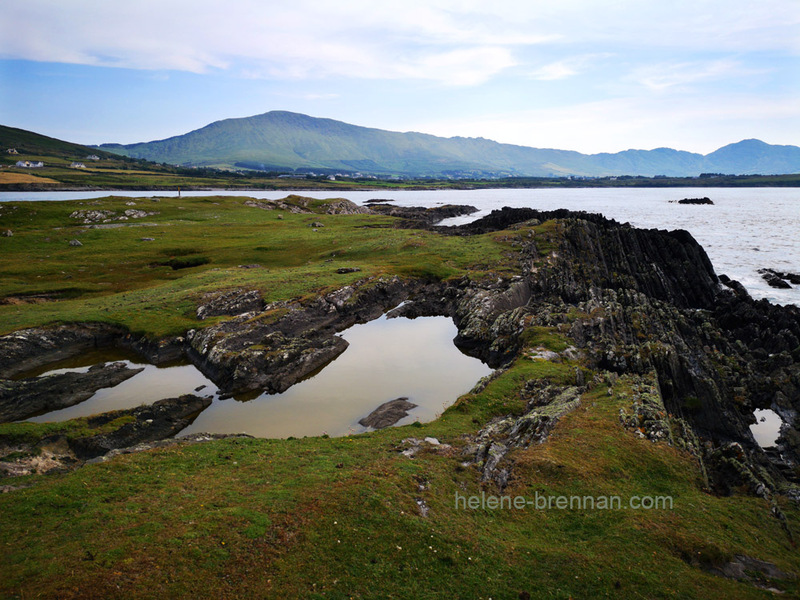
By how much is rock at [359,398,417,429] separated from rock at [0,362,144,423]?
26.2 m

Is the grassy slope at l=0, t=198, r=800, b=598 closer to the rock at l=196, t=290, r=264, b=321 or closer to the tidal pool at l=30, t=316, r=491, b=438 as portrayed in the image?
the tidal pool at l=30, t=316, r=491, b=438

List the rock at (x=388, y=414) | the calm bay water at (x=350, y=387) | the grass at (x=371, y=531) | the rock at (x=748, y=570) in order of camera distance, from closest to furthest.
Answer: the grass at (x=371, y=531)
the rock at (x=748, y=570)
the rock at (x=388, y=414)
the calm bay water at (x=350, y=387)

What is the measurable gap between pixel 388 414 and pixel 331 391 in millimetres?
7878

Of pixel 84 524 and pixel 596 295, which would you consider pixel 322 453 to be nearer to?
pixel 84 524

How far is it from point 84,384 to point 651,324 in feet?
198

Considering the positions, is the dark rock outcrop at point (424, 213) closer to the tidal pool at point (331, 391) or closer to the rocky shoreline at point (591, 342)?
the rocky shoreline at point (591, 342)

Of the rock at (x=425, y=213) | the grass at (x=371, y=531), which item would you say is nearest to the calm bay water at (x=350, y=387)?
the grass at (x=371, y=531)

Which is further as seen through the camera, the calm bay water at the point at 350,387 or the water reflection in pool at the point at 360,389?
the calm bay water at the point at 350,387

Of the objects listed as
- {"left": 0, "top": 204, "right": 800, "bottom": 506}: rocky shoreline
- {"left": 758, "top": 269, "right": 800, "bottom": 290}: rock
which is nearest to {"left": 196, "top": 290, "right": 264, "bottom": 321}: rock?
{"left": 0, "top": 204, "right": 800, "bottom": 506}: rocky shoreline

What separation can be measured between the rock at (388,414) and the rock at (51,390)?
26.2 metres

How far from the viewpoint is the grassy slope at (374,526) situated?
15414 mm

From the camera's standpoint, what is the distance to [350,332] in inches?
2245

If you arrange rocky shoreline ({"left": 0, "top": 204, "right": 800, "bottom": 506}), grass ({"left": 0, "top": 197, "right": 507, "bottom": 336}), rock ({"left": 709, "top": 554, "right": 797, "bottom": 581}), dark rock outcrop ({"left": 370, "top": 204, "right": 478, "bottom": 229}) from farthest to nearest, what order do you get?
dark rock outcrop ({"left": 370, "top": 204, "right": 478, "bottom": 229})
grass ({"left": 0, "top": 197, "right": 507, "bottom": 336})
rocky shoreline ({"left": 0, "top": 204, "right": 800, "bottom": 506})
rock ({"left": 709, "top": 554, "right": 797, "bottom": 581})

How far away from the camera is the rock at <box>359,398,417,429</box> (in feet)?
112
